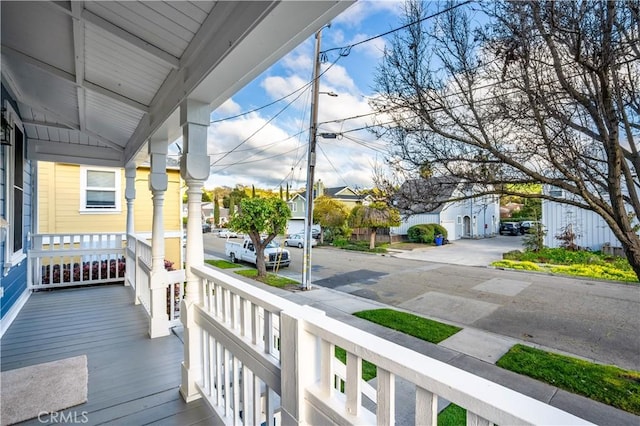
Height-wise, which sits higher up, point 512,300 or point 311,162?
point 311,162

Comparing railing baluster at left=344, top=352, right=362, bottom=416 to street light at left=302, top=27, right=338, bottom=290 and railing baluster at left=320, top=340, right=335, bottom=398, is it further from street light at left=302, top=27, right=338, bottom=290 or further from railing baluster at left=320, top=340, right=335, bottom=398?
street light at left=302, top=27, right=338, bottom=290

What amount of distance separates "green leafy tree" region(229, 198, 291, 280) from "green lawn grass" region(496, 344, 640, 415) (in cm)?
635

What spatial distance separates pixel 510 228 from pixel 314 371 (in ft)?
83.8

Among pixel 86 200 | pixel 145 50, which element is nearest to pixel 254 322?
pixel 145 50

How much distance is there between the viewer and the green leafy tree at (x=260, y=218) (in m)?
8.69

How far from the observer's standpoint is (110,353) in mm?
2941

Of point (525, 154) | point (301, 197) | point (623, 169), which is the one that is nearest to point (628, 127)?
point (623, 169)

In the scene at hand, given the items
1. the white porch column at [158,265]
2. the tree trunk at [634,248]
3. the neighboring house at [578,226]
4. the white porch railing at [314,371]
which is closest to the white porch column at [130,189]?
the white porch column at [158,265]

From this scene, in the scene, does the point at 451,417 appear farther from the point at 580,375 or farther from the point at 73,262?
the point at 73,262

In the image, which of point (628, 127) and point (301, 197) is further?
point (301, 197)

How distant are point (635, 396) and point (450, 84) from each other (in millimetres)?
3609

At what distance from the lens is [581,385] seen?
3.23m

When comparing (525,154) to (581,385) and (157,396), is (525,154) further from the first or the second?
(157,396)

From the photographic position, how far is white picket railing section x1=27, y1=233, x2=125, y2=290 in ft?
16.2
